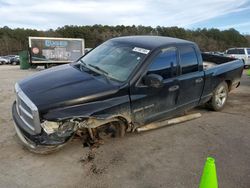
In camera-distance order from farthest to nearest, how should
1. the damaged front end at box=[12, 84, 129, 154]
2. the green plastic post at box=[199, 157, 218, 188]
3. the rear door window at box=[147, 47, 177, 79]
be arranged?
the rear door window at box=[147, 47, 177, 79] < the damaged front end at box=[12, 84, 129, 154] < the green plastic post at box=[199, 157, 218, 188]

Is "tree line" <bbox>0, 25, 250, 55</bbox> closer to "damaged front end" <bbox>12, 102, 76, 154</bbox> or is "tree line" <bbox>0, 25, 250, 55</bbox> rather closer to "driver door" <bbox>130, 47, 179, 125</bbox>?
"driver door" <bbox>130, 47, 179, 125</bbox>

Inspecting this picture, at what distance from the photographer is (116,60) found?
13.7 feet

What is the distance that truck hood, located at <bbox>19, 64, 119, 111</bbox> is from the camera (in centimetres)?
317

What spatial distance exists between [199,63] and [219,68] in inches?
38.7

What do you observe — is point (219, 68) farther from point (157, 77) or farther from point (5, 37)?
point (5, 37)

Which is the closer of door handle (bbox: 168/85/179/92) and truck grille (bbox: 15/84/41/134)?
truck grille (bbox: 15/84/41/134)

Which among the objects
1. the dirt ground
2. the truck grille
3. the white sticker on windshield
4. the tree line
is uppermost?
the tree line

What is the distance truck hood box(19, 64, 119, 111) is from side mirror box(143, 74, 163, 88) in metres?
0.53

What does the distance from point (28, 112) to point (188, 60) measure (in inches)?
124

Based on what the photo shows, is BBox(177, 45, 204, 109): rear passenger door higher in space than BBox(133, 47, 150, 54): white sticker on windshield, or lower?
lower

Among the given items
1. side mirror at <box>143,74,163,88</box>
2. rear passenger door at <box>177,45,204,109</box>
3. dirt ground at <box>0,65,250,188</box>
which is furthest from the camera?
rear passenger door at <box>177,45,204,109</box>

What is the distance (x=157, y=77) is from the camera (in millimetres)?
3725

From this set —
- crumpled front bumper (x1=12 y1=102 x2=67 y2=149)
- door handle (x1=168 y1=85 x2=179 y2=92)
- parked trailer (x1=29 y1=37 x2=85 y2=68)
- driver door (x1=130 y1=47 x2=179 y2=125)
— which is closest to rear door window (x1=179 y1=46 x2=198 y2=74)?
driver door (x1=130 y1=47 x2=179 y2=125)

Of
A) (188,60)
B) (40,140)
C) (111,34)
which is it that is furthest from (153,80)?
(111,34)
